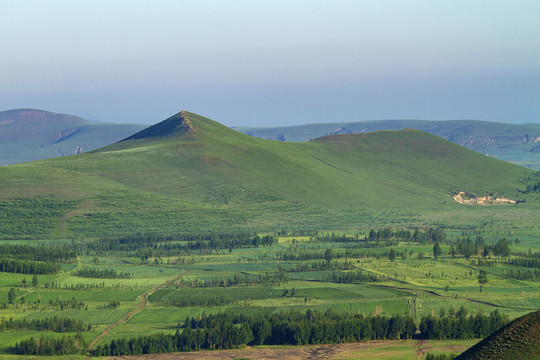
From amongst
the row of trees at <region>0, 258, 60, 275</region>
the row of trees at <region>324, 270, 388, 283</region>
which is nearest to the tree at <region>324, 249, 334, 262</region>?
the row of trees at <region>324, 270, 388, 283</region>

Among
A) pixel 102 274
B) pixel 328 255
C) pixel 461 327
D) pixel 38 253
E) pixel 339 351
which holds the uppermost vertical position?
pixel 38 253

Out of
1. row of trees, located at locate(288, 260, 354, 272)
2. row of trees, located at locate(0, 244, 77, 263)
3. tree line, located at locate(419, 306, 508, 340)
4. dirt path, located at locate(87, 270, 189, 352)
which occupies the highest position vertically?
row of trees, located at locate(0, 244, 77, 263)

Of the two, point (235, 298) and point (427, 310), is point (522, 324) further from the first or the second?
point (235, 298)

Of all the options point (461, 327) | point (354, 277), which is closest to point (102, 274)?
point (354, 277)

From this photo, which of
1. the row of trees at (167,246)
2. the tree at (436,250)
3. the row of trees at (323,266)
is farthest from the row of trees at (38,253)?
the tree at (436,250)

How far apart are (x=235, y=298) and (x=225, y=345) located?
84.8 ft

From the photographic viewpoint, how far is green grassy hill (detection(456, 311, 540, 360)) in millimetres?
56750

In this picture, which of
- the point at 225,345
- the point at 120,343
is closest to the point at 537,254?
the point at 225,345

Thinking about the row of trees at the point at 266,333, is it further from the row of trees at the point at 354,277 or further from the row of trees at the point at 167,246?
the row of trees at the point at 167,246

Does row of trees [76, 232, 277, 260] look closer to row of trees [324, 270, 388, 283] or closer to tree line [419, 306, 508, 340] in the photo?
row of trees [324, 270, 388, 283]

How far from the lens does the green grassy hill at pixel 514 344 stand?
5675 centimetres

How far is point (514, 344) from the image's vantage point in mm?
57469

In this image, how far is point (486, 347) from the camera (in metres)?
58.5

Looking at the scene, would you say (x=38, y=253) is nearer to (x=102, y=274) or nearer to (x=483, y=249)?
(x=102, y=274)
